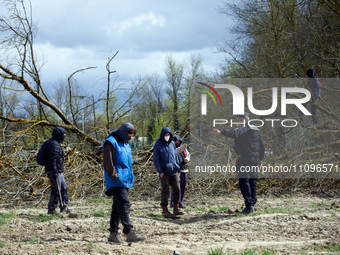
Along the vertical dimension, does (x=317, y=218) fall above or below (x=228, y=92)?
below

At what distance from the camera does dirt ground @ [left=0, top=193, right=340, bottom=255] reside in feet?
17.8

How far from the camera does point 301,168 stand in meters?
11.8

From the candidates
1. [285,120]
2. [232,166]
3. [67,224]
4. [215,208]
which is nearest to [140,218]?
[67,224]

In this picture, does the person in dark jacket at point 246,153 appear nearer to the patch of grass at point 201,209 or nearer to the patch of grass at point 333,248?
the patch of grass at point 201,209

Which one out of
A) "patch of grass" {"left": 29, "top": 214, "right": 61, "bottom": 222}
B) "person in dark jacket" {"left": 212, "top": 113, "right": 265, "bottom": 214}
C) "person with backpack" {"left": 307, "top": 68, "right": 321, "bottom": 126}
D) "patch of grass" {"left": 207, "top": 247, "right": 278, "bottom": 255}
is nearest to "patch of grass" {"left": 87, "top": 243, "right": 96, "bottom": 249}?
"patch of grass" {"left": 207, "top": 247, "right": 278, "bottom": 255}

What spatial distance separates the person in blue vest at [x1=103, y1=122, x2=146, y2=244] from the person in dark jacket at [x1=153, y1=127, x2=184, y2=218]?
2.29m

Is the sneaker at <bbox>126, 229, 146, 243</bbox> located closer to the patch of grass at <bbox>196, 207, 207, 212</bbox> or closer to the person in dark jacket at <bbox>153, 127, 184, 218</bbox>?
the person in dark jacket at <bbox>153, 127, 184, 218</bbox>

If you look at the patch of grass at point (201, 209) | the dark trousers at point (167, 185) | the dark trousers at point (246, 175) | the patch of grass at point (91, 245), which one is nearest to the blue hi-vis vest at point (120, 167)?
the patch of grass at point (91, 245)

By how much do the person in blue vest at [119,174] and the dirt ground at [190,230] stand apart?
22cm

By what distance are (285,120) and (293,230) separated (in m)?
6.07

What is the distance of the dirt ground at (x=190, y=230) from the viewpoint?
17.8ft

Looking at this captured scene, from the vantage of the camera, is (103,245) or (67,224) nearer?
(103,245)

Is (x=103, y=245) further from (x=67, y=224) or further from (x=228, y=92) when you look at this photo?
(x=228, y=92)

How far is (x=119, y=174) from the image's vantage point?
5719mm
